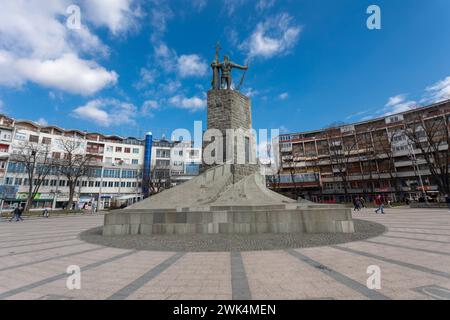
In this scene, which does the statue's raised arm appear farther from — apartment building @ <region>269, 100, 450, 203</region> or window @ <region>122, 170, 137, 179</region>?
window @ <region>122, 170, 137, 179</region>

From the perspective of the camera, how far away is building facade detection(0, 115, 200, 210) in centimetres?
4381

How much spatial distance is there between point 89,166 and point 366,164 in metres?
65.5

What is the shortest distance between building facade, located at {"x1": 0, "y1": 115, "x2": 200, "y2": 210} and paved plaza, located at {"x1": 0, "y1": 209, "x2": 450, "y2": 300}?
42461 mm

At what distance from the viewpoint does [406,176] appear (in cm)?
4872

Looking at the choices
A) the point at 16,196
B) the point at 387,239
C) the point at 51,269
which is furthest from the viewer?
the point at 16,196

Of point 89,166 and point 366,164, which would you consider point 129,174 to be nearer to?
point 89,166

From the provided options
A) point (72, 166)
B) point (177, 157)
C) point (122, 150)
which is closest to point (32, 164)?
point (72, 166)

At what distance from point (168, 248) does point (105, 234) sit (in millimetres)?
5238

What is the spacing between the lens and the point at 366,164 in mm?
53031

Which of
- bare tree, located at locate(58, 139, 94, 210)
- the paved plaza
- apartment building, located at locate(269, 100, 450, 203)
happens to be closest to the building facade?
bare tree, located at locate(58, 139, 94, 210)

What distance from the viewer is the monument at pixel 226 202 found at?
10.6 m
